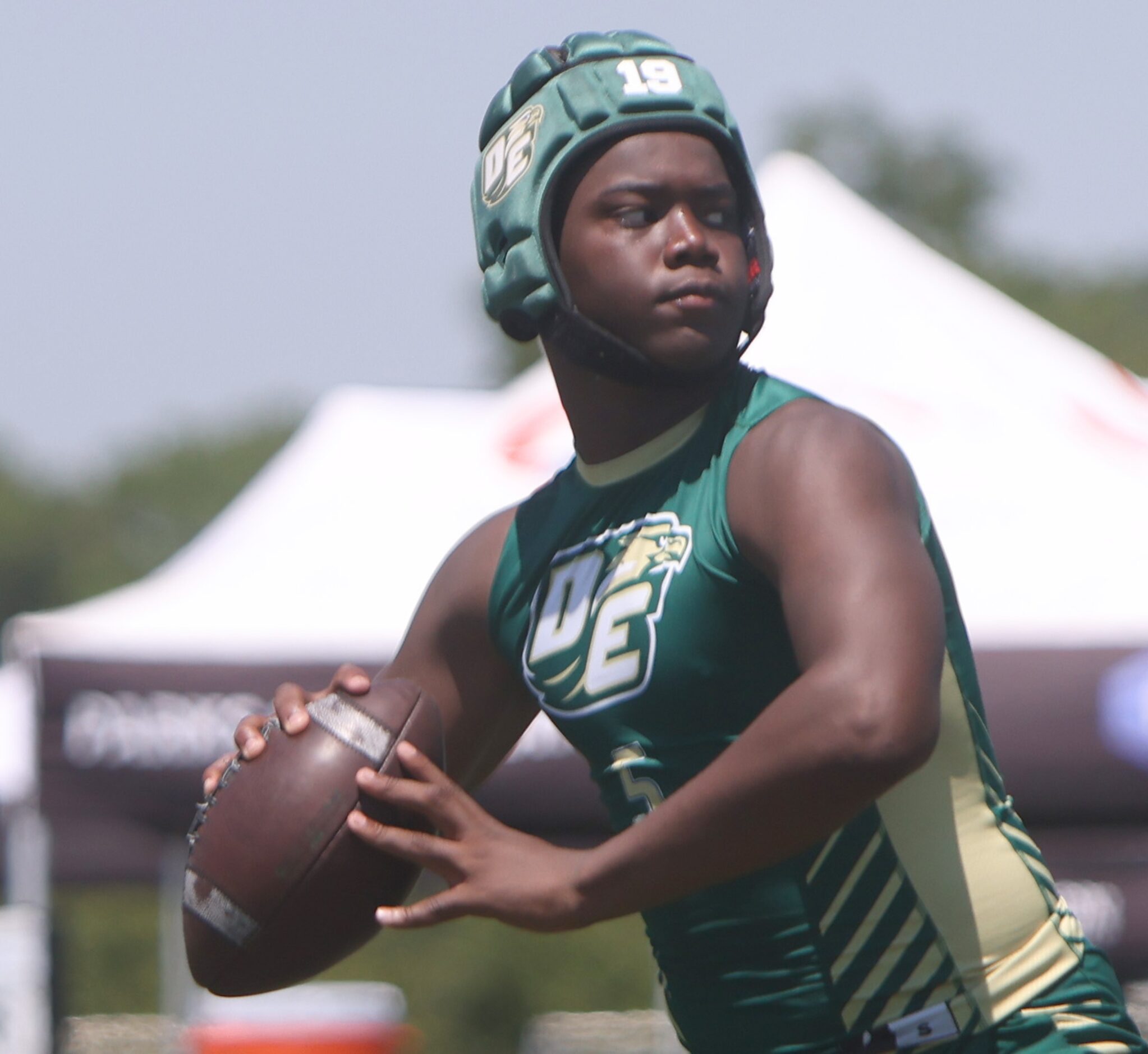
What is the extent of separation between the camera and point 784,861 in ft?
7.22

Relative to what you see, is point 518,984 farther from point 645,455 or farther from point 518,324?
point 645,455

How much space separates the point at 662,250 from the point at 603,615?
45cm

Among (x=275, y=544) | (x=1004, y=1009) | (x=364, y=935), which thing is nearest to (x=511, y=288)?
(x=364, y=935)

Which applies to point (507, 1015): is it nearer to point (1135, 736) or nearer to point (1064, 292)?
point (1135, 736)

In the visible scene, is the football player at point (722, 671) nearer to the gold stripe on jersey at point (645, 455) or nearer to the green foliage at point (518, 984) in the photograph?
the gold stripe on jersey at point (645, 455)

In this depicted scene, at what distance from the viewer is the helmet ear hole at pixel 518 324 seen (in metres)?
2.56

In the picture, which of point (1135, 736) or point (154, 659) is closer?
point (1135, 736)

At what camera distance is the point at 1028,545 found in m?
5.64

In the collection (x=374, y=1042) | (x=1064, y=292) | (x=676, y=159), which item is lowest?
(x=1064, y=292)

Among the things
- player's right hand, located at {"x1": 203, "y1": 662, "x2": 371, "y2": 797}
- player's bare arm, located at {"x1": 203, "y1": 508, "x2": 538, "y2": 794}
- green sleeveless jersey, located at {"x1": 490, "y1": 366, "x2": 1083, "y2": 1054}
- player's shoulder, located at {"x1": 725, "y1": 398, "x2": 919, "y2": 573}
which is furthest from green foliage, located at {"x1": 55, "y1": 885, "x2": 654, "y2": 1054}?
player's shoulder, located at {"x1": 725, "y1": 398, "x2": 919, "y2": 573}

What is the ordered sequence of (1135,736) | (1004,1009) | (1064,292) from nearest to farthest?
(1004,1009) < (1135,736) < (1064,292)

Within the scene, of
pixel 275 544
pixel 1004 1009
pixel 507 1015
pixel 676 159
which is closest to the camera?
pixel 1004 1009

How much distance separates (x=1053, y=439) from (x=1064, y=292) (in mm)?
41377

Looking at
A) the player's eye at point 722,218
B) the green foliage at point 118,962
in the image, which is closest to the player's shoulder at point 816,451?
the player's eye at point 722,218
